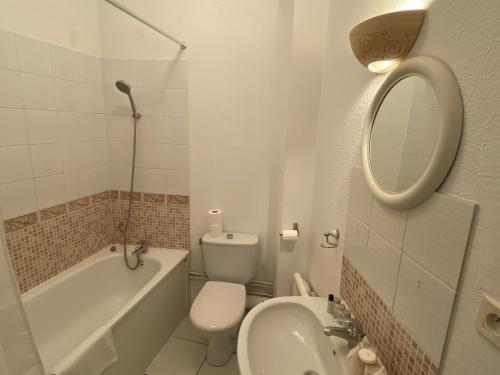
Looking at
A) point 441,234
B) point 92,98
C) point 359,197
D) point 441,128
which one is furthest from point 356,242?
point 92,98

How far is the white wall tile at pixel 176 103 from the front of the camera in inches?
72.1

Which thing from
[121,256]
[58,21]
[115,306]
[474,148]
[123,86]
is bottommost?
[115,306]

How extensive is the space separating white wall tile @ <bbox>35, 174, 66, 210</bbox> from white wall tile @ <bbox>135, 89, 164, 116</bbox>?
28.3 inches

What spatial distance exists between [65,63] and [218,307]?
6.03 ft

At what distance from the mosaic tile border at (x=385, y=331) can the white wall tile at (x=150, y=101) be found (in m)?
1.63

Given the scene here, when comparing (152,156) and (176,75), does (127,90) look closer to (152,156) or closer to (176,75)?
(176,75)

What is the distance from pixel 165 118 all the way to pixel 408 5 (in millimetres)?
1589

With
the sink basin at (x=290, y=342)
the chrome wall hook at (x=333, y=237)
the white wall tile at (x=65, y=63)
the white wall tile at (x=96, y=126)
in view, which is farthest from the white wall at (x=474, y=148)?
the white wall tile at (x=96, y=126)

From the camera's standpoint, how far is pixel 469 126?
513mm

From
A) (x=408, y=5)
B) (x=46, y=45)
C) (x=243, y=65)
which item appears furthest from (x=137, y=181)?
(x=408, y=5)

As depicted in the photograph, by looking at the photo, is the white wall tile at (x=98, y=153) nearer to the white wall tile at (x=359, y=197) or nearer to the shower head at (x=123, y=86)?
the shower head at (x=123, y=86)

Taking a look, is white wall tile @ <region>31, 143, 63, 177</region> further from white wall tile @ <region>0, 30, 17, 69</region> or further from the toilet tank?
the toilet tank

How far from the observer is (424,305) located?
623 mm

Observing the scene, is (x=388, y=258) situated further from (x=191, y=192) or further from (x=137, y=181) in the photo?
(x=137, y=181)
